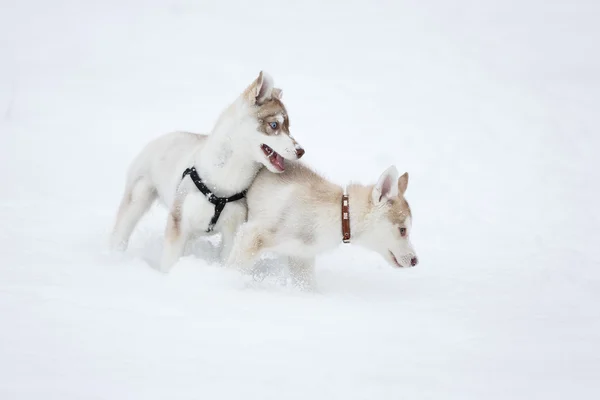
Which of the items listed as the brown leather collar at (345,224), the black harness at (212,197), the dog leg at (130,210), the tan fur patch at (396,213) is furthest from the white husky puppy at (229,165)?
the tan fur patch at (396,213)

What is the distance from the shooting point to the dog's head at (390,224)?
566cm

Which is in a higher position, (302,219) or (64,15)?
(64,15)

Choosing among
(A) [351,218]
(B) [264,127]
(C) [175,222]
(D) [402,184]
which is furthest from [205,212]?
(D) [402,184]

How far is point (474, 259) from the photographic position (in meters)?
7.63

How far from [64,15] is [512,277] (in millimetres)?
20184

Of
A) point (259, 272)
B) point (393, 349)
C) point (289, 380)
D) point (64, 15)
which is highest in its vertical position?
point (64, 15)

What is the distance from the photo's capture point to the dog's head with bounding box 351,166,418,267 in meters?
5.66

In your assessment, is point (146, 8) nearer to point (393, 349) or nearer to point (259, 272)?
point (259, 272)

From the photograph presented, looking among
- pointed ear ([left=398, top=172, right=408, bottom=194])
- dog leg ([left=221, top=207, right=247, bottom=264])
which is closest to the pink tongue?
dog leg ([left=221, top=207, right=247, bottom=264])

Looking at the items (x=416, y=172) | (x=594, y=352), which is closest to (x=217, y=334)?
(x=594, y=352)

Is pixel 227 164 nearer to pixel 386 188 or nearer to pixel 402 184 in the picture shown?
pixel 386 188

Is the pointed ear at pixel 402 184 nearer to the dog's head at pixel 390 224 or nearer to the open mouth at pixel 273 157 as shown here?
the dog's head at pixel 390 224

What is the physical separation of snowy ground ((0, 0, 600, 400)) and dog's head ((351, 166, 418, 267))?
16.0 inches

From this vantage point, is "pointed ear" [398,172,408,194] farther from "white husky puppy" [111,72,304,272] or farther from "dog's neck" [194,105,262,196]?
"dog's neck" [194,105,262,196]
